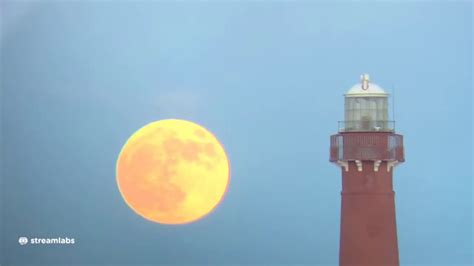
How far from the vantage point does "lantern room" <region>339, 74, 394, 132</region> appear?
14.1m

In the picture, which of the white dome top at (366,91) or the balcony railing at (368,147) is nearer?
the balcony railing at (368,147)

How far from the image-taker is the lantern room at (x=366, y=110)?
14133 millimetres

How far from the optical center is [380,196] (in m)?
14.0

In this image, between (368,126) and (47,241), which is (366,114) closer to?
(368,126)

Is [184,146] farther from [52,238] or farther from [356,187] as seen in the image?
[356,187]

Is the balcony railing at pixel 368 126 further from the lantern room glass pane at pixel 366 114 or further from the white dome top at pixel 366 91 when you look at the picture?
the white dome top at pixel 366 91

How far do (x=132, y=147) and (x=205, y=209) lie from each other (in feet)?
5.33

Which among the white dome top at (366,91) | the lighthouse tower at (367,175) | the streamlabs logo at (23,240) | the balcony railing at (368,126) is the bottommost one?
the lighthouse tower at (367,175)

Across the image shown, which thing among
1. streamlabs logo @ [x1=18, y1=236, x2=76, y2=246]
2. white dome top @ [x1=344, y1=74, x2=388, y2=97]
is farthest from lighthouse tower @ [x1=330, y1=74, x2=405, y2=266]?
streamlabs logo @ [x1=18, y1=236, x2=76, y2=246]

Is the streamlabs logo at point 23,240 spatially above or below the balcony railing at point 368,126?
above

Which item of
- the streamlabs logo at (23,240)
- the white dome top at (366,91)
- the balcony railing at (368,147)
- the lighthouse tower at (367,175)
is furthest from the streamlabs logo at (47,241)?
the white dome top at (366,91)

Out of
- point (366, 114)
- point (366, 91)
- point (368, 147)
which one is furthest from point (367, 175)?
point (366, 91)

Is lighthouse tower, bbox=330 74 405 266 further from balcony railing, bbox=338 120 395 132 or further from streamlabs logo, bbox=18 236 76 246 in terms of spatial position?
streamlabs logo, bbox=18 236 76 246

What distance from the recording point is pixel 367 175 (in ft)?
45.8
